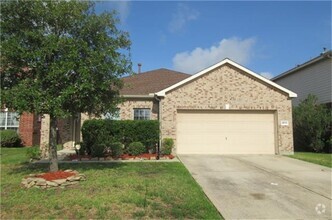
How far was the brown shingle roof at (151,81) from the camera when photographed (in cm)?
1989

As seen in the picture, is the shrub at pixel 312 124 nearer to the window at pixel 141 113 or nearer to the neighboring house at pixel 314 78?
the neighboring house at pixel 314 78

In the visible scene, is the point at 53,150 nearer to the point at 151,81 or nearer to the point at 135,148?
the point at 135,148

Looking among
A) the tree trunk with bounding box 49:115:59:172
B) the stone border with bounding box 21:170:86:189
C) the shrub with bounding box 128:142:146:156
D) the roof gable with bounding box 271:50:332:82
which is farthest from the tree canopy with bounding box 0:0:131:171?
the roof gable with bounding box 271:50:332:82

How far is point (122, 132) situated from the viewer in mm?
16359

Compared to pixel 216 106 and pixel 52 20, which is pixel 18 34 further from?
pixel 216 106

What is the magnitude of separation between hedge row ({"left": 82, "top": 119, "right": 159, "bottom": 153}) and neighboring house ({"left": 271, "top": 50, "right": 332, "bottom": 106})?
36.8 feet

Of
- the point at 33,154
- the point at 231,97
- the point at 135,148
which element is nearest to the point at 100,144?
the point at 135,148

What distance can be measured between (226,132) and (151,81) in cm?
732

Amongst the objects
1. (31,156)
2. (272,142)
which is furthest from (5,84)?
(272,142)

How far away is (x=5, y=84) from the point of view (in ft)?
32.2

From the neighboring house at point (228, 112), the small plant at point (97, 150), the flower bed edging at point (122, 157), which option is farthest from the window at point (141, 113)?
the small plant at point (97, 150)

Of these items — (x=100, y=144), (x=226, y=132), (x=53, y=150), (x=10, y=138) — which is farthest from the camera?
(x=10, y=138)

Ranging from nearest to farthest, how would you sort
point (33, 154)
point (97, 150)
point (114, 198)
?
point (114, 198) → point (33, 154) → point (97, 150)

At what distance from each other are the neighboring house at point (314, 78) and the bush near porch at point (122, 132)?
11221 millimetres
